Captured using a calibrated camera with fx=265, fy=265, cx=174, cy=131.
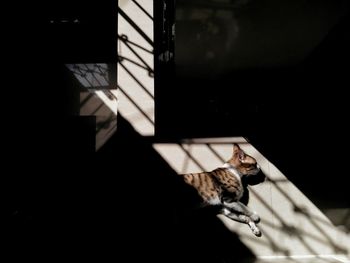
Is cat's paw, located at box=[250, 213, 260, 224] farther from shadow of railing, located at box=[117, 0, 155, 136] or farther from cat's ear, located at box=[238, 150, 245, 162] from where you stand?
shadow of railing, located at box=[117, 0, 155, 136]

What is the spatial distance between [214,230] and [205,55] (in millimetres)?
3568

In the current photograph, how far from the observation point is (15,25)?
17.0 feet

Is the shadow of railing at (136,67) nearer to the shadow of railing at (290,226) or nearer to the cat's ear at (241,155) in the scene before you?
the shadow of railing at (290,226)

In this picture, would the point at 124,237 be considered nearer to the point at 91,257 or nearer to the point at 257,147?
the point at 91,257

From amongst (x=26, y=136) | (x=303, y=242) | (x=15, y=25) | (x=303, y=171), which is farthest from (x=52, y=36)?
(x=303, y=242)

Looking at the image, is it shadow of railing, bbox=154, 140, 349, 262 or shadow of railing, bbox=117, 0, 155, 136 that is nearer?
shadow of railing, bbox=154, 140, 349, 262

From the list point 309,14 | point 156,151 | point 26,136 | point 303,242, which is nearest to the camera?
point 303,242

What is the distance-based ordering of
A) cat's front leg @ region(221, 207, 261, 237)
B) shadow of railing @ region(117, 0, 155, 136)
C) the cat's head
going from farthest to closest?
shadow of railing @ region(117, 0, 155, 136)
the cat's head
cat's front leg @ region(221, 207, 261, 237)

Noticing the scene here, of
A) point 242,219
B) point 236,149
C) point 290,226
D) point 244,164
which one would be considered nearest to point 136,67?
point 236,149

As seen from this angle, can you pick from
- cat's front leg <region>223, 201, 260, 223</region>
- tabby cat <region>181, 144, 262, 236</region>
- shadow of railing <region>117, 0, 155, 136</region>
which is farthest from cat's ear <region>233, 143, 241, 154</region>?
shadow of railing <region>117, 0, 155, 136</region>

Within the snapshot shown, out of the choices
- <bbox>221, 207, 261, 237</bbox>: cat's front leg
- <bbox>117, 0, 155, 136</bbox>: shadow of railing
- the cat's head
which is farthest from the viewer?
<bbox>117, 0, 155, 136</bbox>: shadow of railing

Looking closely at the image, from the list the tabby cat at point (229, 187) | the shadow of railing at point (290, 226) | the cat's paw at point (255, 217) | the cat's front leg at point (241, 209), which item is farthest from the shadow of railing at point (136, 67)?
the cat's paw at point (255, 217)

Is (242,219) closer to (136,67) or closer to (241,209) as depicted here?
(241,209)

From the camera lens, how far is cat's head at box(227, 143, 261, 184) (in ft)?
11.9
